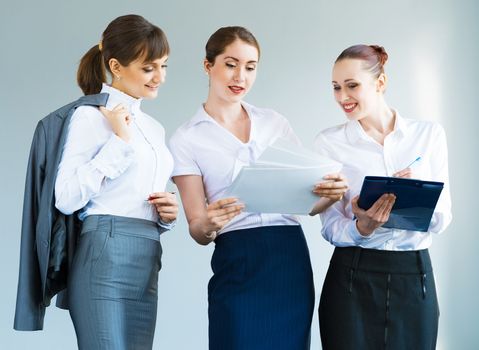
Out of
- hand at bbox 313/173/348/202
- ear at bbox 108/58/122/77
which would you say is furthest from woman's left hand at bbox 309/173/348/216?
ear at bbox 108/58/122/77

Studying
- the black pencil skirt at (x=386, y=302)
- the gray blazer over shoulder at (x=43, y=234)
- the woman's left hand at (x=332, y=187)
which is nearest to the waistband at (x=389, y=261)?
the black pencil skirt at (x=386, y=302)

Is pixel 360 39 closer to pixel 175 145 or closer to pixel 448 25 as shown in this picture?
pixel 448 25

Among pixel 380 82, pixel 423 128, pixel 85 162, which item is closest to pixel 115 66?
pixel 85 162

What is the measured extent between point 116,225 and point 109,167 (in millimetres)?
170

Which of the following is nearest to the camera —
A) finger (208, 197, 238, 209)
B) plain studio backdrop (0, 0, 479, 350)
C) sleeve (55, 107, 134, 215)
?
sleeve (55, 107, 134, 215)

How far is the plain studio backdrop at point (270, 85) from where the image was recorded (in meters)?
4.01

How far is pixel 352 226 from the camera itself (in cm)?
231

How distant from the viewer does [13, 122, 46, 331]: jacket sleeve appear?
81.4 inches

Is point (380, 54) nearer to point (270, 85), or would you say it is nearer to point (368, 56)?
point (368, 56)

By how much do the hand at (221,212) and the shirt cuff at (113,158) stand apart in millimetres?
287

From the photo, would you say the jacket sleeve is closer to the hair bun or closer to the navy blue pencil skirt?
the navy blue pencil skirt

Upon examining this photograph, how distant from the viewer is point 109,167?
2047 mm

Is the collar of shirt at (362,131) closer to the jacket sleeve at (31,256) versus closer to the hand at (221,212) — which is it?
the hand at (221,212)

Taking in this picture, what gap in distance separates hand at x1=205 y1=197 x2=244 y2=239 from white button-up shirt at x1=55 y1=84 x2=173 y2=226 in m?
0.17
